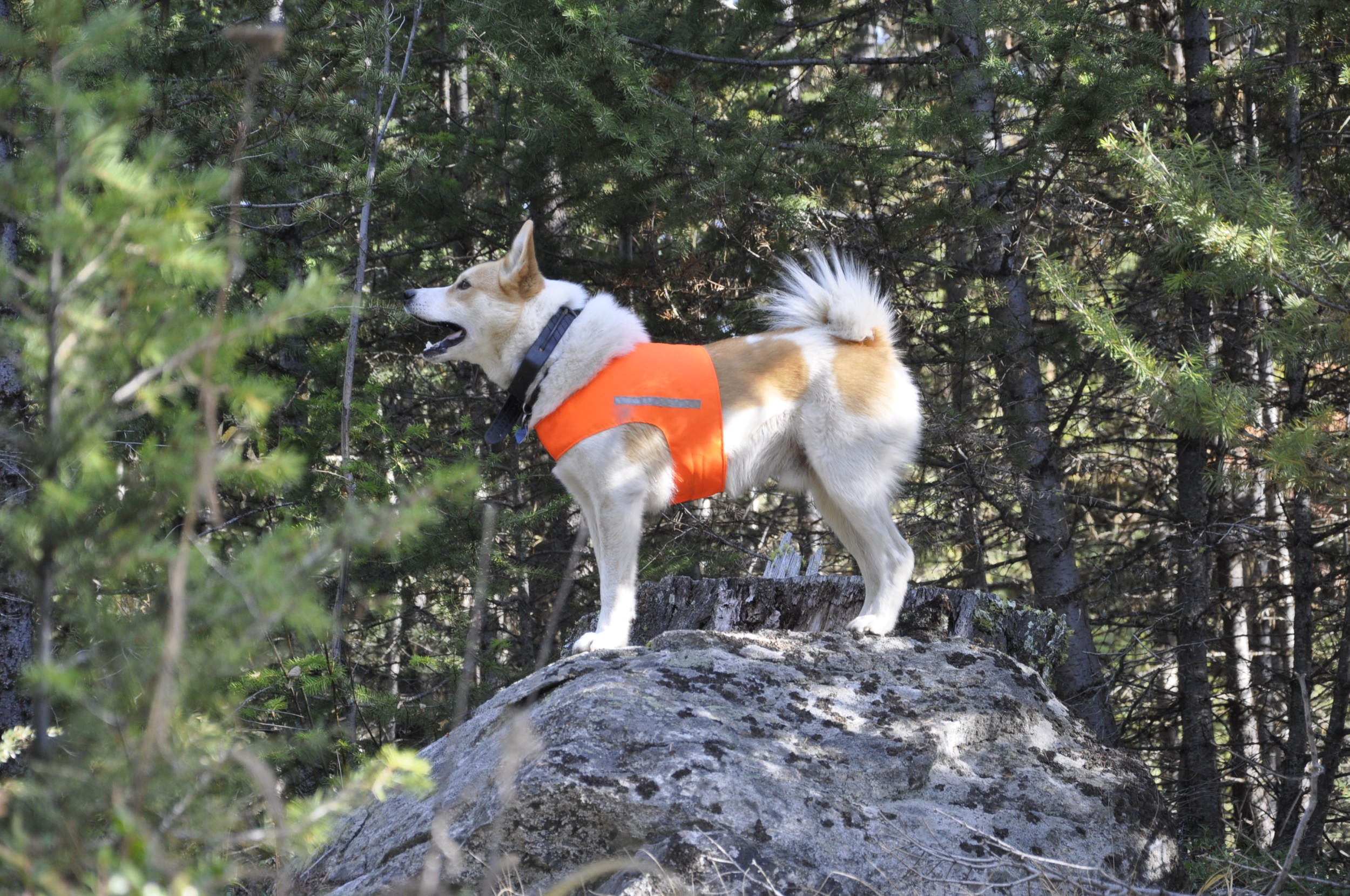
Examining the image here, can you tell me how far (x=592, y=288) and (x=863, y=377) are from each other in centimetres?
457

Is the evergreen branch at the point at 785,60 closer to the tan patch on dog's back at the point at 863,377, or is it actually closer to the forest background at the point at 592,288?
the forest background at the point at 592,288

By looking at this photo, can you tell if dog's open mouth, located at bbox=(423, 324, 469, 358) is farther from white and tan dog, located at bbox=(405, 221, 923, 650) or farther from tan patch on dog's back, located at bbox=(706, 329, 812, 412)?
tan patch on dog's back, located at bbox=(706, 329, 812, 412)

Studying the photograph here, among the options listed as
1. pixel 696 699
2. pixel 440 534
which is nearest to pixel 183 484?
pixel 696 699

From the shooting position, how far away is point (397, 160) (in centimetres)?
685

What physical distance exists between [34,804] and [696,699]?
2515 millimetres

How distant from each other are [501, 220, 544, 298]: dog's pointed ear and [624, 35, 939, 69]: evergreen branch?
365 centimetres

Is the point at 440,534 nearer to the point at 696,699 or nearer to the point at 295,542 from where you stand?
the point at 696,699

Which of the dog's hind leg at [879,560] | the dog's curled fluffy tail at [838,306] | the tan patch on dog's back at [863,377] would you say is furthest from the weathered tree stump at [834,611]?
the dog's curled fluffy tail at [838,306]

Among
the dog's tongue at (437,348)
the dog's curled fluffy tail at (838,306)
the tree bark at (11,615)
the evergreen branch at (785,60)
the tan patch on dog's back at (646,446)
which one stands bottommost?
the tree bark at (11,615)

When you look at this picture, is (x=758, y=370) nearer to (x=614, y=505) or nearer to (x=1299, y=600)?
(x=614, y=505)

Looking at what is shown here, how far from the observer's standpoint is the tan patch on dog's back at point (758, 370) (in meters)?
4.98

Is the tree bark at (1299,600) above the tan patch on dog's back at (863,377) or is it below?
below

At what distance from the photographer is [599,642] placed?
15.1 feet

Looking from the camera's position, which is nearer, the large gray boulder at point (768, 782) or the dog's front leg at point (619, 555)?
the large gray boulder at point (768, 782)
